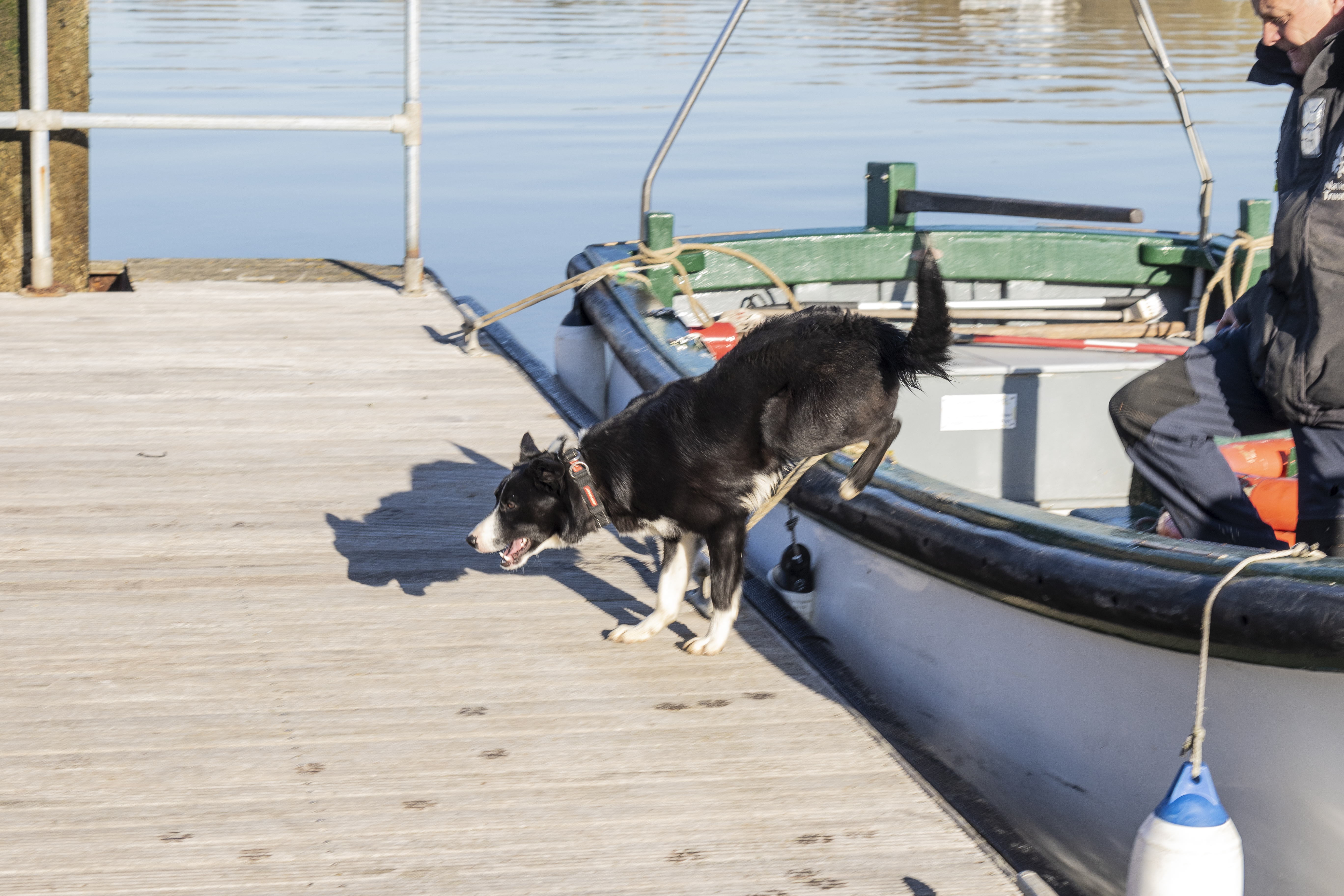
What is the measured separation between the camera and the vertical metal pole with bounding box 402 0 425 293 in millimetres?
7887

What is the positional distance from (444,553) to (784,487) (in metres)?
1.27

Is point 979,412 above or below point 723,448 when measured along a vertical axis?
below

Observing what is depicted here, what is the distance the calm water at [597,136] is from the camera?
55.5 ft

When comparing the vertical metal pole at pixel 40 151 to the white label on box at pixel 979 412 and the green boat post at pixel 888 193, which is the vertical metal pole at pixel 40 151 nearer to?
the green boat post at pixel 888 193

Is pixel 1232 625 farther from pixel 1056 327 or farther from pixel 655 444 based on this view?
pixel 1056 327

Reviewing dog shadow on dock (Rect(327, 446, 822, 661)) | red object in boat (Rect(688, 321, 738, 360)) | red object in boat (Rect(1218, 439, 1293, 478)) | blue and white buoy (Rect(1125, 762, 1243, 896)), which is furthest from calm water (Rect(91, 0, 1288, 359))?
blue and white buoy (Rect(1125, 762, 1243, 896))

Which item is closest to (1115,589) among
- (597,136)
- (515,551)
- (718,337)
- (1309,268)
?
(1309,268)

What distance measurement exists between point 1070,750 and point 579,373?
391 cm

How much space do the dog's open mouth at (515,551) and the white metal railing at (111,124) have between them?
14.4 ft

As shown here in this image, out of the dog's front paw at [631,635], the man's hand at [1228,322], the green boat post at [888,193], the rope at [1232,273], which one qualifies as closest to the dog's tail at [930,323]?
the man's hand at [1228,322]

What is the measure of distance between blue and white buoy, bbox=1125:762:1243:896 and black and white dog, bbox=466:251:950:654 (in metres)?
1.38

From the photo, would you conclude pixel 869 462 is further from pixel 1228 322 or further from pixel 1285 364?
pixel 1285 364

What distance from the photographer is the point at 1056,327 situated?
249 inches

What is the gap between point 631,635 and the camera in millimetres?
4027
